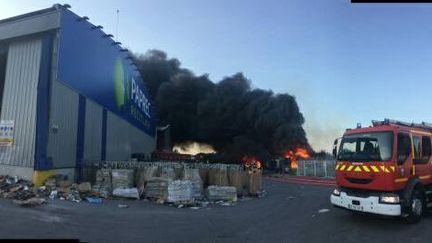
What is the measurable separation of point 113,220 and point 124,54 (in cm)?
1810

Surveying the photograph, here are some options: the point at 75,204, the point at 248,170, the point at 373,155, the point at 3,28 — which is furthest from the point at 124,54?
the point at 373,155

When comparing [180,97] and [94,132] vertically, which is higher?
[180,97]

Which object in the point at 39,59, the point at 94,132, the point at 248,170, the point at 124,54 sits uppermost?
the point at 124,54

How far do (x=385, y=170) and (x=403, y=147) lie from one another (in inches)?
34.9

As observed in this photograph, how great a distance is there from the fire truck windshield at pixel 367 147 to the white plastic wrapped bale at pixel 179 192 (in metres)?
6.04

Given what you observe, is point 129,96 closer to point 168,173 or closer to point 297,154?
point 168,173

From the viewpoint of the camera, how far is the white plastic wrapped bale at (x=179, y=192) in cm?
1510

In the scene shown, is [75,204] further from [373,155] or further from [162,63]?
[162,63]

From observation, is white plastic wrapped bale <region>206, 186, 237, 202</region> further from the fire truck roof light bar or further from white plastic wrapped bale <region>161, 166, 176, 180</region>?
the fire truck roof light bar

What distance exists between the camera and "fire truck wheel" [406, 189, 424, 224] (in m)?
10.4

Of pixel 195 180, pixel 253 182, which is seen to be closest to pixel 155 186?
pixel 195 180

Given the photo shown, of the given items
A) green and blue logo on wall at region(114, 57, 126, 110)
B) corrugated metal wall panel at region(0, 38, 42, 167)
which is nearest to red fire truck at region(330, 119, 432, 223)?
corrugated metal wall panel at region(0, 38, 42, 167)

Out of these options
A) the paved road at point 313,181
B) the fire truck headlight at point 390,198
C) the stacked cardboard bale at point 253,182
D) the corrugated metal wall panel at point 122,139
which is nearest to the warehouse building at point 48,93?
the corrugated metal wall panel at point 122,139

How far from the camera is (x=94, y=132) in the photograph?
21.6 meters
